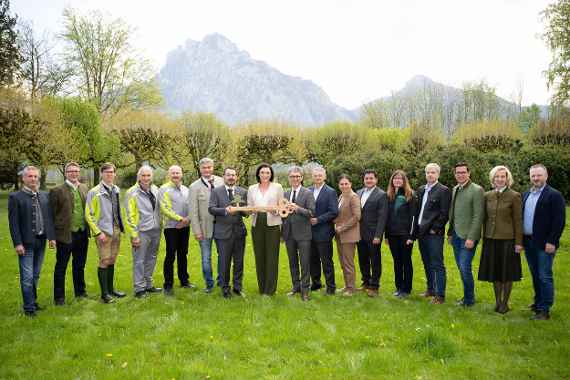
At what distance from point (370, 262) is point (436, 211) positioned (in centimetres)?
169

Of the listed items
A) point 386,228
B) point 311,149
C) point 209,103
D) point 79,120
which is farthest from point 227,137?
point 209,103

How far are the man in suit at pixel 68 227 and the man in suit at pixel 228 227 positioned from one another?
2.12 m

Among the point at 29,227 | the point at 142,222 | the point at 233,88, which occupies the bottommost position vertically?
the point at 142,222

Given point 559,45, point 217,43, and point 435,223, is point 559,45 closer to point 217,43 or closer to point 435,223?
point 435,223

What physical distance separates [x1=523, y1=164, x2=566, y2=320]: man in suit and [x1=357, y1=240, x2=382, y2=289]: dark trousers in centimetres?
230

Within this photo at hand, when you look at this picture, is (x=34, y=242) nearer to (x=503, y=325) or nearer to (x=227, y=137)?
(x=503, y=325)

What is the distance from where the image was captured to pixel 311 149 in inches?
1278

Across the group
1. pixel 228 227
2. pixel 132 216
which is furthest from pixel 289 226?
pixel 132 216

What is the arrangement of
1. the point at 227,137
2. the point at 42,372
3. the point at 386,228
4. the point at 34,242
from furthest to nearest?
the point at 227,137
the point at 386,228
the point at 34,242
the point at 42,372

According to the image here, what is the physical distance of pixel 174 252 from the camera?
7477 mm

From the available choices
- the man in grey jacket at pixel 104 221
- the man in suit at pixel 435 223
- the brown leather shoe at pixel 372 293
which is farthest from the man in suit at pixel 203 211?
the man in suit at pixel 435 223

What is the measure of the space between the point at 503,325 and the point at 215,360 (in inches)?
154

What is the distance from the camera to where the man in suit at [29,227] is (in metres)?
6.03

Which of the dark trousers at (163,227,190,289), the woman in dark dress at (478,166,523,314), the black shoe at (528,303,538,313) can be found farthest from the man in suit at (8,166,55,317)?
the black shoe at (528,303,538,313)
